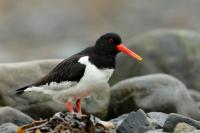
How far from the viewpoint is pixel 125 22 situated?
2878 cm

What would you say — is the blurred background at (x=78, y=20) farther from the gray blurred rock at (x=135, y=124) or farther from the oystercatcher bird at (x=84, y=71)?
the gray blurred rock at (x=135, y=124)

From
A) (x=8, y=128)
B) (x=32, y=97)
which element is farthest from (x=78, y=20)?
(x=8, y=128)

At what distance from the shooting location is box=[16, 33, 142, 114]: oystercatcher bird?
994 centimetres

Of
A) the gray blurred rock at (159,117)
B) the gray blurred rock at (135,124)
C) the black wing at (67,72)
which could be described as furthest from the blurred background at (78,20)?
the gray blurred rock at (135,124)

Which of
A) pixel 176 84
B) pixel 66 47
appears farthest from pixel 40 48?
pixel 176 84

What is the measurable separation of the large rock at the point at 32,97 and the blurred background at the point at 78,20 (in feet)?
44.6

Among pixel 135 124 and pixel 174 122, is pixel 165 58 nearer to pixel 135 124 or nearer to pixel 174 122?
pixel 174 122

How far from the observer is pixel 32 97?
39.5ft

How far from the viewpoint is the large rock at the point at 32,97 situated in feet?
39.3

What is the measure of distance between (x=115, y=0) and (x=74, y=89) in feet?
66.4

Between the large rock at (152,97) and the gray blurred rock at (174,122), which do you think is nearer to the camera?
the gray blurred rock at (174,122)

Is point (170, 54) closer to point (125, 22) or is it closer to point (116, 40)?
point (116, 40)

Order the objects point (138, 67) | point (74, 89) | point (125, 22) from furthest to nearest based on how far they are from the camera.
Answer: point (125, 22)
point (138, 67)
point (74, 89)

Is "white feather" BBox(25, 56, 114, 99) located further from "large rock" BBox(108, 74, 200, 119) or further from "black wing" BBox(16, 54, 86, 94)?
"large rock" BBox(108, 74, 200, 119)
